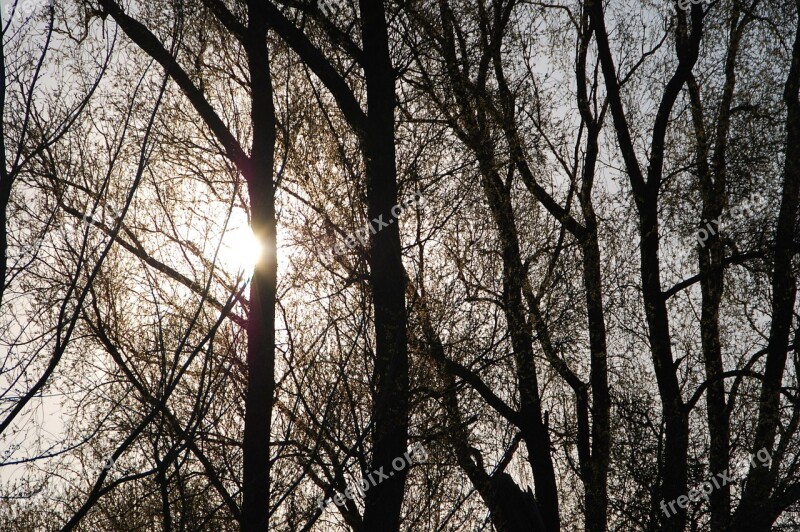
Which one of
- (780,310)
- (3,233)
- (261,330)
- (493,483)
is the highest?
(780,310)

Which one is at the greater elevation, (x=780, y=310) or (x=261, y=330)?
(x=780, y=310)

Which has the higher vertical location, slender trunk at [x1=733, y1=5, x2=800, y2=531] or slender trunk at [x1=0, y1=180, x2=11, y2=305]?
slender trunk at [x1=733, y1=5, x2=800, y2=531]

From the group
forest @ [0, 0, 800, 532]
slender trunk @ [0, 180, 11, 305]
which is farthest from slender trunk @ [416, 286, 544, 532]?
slender trunk @ [0, 180, 11, 305]

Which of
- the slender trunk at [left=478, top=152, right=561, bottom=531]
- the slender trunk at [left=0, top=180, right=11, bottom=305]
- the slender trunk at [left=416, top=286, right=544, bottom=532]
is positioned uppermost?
the slender trunk at [left=478, top=152, right=561, bottom=531]

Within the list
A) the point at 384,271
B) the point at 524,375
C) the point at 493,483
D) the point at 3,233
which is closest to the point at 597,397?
the point at 524,375

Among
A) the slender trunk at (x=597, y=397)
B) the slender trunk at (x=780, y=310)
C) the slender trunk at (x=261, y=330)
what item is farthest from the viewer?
the slender trunk at (x=597, y=397)

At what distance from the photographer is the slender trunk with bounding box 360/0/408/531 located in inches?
239

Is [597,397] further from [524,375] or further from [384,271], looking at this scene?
[384,271]

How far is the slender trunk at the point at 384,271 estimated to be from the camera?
19.9ft

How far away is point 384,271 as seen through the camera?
257 inches

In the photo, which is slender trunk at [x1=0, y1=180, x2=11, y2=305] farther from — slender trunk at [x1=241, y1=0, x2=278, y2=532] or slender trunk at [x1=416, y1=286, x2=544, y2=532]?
slender trunk at [x1=416, y1=286, x2=544, y2=532]

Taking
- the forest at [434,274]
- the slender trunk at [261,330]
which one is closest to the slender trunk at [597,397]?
the forest at [434,274]

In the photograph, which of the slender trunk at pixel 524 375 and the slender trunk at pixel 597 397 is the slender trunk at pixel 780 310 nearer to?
the slender trunk at pixel 597 397

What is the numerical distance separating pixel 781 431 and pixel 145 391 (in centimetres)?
625
